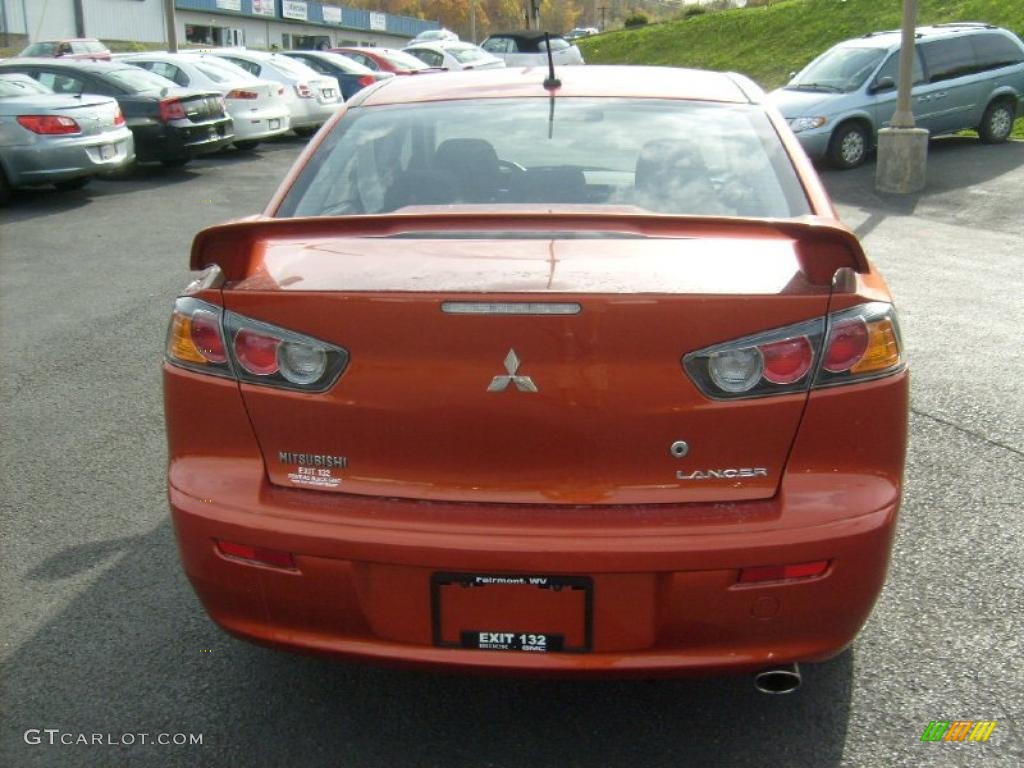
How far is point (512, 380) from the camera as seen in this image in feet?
8.56

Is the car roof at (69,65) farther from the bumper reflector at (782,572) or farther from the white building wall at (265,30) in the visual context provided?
the white building wall at (265,30)

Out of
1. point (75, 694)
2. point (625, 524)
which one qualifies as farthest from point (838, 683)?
point (75, 694)

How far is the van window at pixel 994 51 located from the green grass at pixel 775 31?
372 inches

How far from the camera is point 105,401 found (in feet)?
20.1

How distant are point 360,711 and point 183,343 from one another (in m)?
1.10

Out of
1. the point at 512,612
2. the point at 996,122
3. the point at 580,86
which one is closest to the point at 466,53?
the point at 996,122

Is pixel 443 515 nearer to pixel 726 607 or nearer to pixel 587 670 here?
pixel 587 670

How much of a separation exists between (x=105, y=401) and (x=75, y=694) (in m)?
3.10

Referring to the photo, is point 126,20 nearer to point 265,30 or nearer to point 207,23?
point 207,23

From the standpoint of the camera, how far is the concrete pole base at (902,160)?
14094 mm

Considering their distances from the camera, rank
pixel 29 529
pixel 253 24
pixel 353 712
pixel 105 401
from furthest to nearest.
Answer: pixel 253 24 → pixel 105 401 → pixel 29 529 → pixel 353 712

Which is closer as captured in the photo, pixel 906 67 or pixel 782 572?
pixel 782 572

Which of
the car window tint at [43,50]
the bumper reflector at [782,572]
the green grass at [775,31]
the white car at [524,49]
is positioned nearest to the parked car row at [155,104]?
the white car at [524,49]

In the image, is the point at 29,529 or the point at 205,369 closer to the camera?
the point at 205,369
